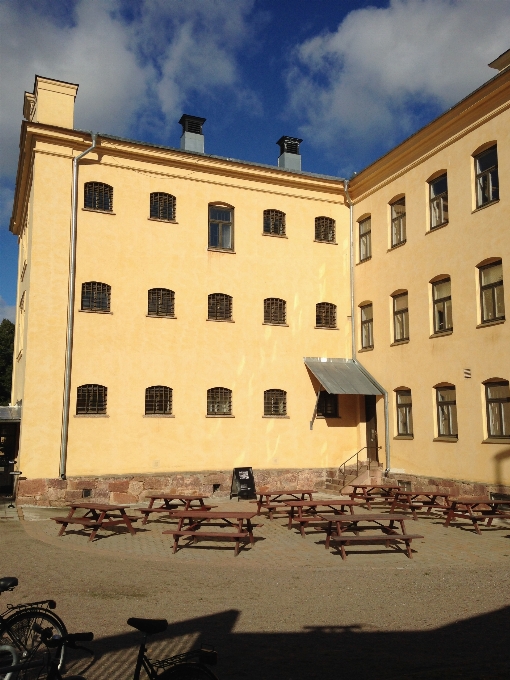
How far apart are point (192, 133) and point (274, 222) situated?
4.47 metres

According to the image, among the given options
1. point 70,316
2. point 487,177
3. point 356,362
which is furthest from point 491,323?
point 70,316

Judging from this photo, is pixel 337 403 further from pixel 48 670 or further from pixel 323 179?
pixel 48 670

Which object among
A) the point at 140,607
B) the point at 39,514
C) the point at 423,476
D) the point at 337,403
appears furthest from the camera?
the point at 337,403

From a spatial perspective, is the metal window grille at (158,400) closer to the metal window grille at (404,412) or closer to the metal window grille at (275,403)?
the metal window grille at (275,403)

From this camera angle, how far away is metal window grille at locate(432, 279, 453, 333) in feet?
58.6

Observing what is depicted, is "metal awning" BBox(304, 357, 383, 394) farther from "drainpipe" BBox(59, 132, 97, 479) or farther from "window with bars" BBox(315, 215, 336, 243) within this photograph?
"drainpipe" BBox(59, 132, 97, 479)

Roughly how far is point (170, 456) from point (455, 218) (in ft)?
35.8

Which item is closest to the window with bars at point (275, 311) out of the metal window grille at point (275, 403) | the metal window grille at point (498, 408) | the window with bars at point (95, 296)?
the metal window grille at point (275, 403)

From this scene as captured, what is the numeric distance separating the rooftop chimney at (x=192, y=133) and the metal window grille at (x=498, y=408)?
1283 centimetres

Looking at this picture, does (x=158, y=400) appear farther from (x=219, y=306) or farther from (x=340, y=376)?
(x=340, y=376)

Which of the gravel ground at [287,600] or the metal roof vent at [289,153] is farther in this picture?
the metal roof vent at [289,153]

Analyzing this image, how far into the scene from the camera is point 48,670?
13.4 ft

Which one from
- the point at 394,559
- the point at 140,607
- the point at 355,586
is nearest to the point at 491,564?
the point at 394,559

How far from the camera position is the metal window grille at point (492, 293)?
16.1 meters
